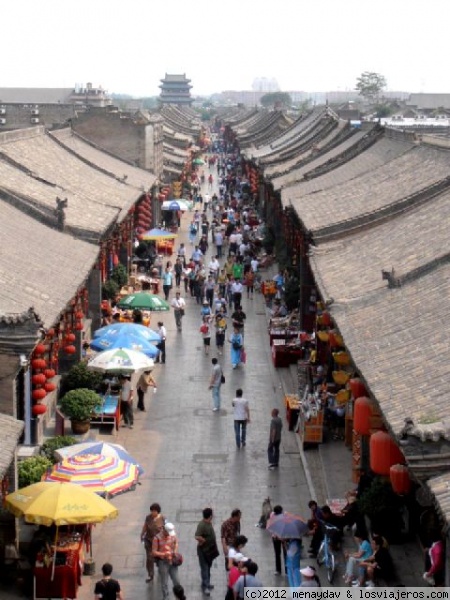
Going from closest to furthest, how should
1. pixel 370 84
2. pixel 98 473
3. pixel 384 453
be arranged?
1. pixel 384 453
2. pixel 98 473
3. pixel 370 84

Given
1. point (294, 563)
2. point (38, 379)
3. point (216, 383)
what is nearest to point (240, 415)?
point (216, 383)

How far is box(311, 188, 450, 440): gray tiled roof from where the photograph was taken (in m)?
14.4

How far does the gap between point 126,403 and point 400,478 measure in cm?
1047

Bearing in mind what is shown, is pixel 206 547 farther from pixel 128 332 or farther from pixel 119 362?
pixel 128 332

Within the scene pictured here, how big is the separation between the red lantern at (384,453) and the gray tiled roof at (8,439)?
4.64m

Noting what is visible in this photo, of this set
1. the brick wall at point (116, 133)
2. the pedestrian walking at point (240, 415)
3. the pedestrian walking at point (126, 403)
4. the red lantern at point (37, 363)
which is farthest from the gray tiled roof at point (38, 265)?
the brick wall at point (116, 133)

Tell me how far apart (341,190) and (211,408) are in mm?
10977

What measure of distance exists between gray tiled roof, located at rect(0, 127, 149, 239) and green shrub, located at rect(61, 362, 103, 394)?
5.40 m

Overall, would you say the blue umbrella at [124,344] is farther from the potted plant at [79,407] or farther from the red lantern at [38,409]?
the red lantern at [38,409]

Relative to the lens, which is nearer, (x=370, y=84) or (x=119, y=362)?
(x=119, y=362)

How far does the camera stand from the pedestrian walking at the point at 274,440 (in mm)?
20734

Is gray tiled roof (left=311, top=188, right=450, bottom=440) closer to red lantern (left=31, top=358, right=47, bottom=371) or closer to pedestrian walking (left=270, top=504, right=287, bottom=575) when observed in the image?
pedestrian walking (left=270, top=504, right=287, bottom=575)

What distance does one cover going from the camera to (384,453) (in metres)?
14.9

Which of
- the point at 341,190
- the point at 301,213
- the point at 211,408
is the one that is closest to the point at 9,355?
the point at 211,408
